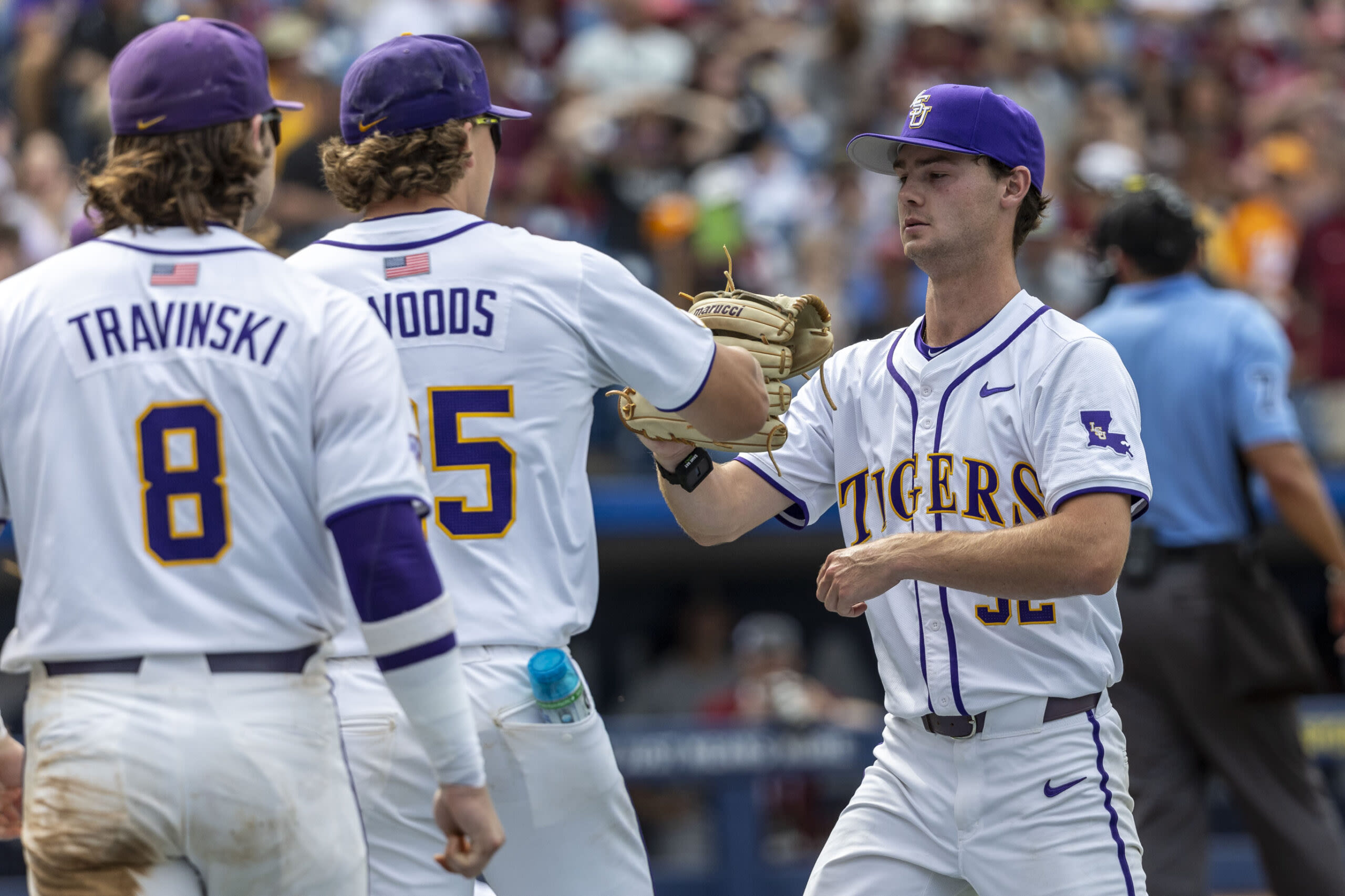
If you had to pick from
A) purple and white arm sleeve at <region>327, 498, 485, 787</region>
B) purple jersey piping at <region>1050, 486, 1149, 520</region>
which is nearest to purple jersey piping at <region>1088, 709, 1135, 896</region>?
purple jersey piping at <region>1050, 486, 1149, 520</region>

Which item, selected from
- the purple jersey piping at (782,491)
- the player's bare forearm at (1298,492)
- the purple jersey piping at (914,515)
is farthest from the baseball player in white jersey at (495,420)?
the player's bare forearm at (1298,492)

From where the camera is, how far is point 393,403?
247 cm

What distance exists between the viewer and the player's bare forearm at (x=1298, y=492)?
4711 mm

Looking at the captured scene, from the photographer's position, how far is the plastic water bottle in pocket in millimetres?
2844

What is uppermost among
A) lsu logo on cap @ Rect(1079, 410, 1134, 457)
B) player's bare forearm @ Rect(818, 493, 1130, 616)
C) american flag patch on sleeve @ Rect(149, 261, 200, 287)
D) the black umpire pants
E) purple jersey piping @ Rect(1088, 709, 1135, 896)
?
american flag patch on sleeve @ Rect(149, 261, 200, 287)

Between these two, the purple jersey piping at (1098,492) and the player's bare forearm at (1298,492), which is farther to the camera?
the player's bare forearm at (1298,492)

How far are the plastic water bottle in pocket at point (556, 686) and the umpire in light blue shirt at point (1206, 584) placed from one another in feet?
7.53

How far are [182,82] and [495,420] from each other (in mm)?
780

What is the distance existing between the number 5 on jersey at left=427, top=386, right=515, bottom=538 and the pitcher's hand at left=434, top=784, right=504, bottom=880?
57 centimetres

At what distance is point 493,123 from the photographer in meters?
3.14

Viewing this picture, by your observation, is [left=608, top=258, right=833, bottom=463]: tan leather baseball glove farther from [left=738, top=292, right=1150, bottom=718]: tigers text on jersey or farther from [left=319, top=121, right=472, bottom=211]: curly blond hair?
[left=319, top=121, right=472, bottom=211]: curly blond hair

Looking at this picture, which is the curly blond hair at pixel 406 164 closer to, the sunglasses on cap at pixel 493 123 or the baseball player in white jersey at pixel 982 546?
the sunglasses on cap at pixel 493 123

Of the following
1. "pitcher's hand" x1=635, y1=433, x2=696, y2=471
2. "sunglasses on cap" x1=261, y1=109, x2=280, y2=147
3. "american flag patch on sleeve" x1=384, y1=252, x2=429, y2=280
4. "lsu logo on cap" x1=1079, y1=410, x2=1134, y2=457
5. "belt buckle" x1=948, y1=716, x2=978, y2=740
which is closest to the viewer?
"sunglasses on cap" x1=261, y1=109, x2=280, y2=147

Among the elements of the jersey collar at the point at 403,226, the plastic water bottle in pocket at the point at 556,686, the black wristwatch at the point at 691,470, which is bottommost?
the plastic water bottle in pocket at the point at 556,686
